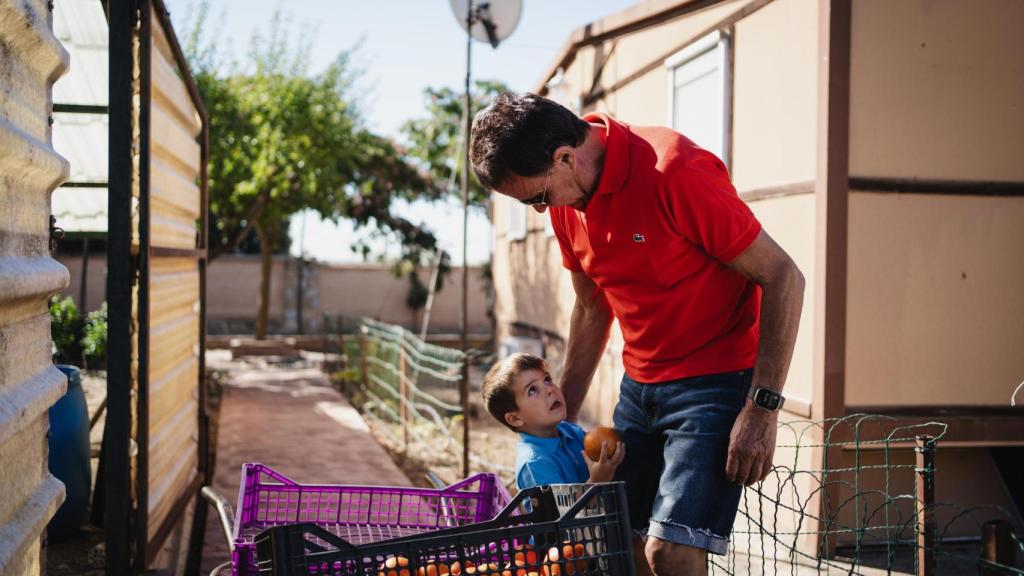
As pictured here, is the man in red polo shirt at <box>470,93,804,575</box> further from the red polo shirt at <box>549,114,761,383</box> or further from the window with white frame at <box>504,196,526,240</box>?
the window with white frame at <box>504,196,526,240</box>

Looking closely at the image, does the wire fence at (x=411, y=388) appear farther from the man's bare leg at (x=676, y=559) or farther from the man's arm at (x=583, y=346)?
the man's bare leg at (x=676, y=559)

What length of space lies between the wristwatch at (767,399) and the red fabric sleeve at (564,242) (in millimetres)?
745

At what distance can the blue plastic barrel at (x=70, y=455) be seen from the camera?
439cm

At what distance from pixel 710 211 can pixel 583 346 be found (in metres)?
0.90

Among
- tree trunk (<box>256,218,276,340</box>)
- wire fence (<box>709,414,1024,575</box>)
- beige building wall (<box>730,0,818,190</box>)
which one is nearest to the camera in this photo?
wire fence (<box>709,414,1024,575</box>)

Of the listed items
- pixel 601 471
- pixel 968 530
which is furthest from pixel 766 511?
pixel 601 471

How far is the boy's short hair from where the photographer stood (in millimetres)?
2943

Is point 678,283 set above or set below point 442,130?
below

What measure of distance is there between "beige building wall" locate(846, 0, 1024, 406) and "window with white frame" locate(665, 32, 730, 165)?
132 centimetres

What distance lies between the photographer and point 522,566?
1.74 meters

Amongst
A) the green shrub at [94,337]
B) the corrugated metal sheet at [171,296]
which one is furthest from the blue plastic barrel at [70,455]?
the green shrub at [94,337]

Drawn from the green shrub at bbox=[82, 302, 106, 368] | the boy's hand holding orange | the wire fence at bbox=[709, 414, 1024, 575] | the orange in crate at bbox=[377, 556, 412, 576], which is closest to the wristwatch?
the boy's hand holding orange

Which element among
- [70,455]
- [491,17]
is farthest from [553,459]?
[491,17]

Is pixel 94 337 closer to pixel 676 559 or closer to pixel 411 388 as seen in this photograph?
pixel 411 388
